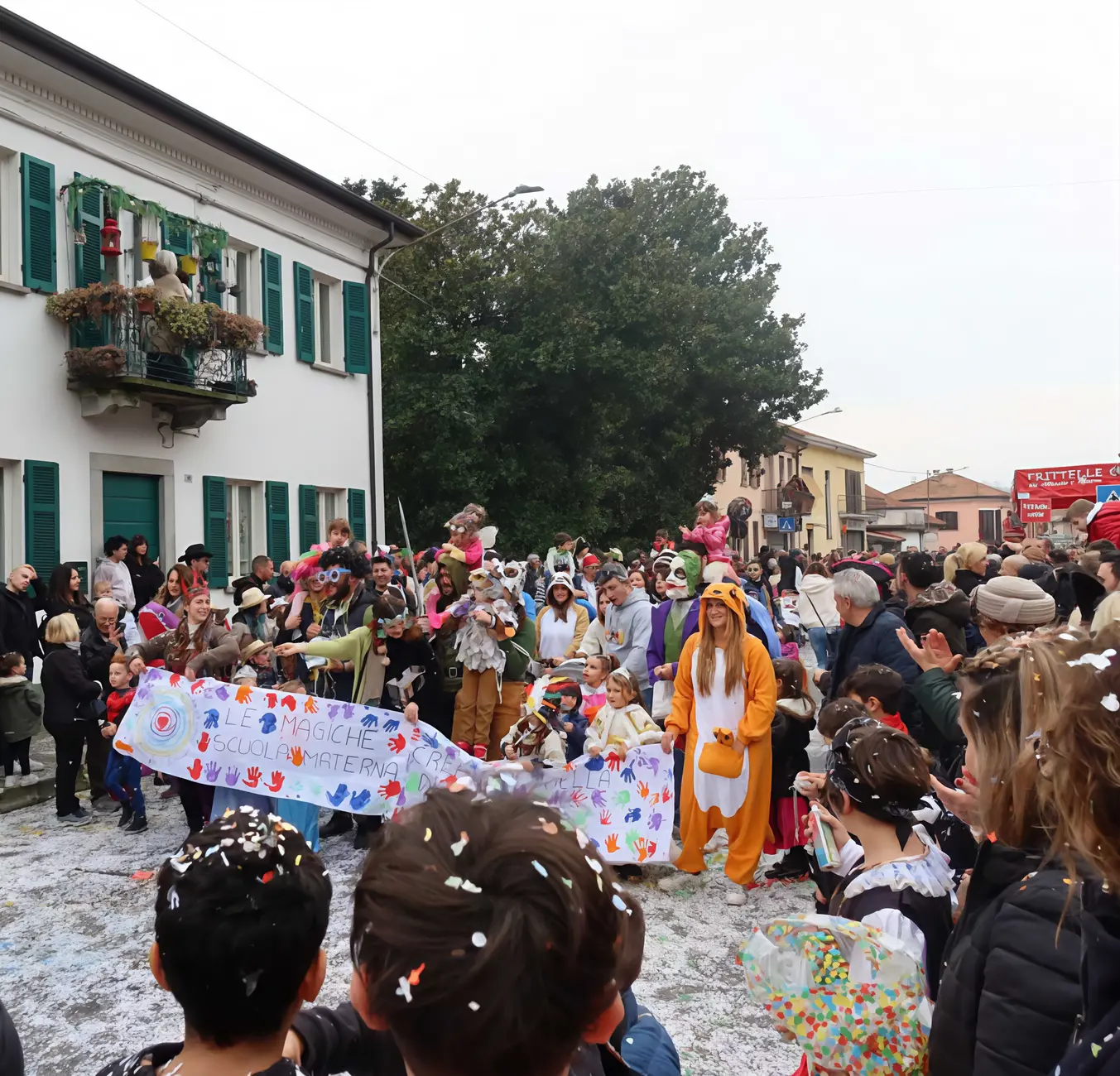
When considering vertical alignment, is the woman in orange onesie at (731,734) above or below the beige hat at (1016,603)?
below

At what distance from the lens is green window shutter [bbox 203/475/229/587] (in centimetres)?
1522

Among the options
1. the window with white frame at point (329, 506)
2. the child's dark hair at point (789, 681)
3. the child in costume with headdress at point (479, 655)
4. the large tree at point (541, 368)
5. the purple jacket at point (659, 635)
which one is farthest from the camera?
the large tree at point (541, 368)

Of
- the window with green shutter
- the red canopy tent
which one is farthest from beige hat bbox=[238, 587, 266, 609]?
the red canopy tent

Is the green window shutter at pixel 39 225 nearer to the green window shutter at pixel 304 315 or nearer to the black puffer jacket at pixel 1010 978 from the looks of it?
the green window shutter at pixel 304 315

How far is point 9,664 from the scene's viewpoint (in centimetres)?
813

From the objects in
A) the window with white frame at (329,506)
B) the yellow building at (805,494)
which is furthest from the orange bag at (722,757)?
the yellow building at (805,494)

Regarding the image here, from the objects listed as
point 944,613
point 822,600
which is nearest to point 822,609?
point 822,600

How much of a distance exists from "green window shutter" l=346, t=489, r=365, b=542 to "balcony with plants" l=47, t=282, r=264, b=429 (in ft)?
13.7

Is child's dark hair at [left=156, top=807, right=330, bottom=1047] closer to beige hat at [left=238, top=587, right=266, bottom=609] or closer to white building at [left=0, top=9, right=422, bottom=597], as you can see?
beige hat at [left=238, top=587, right=266, bottom=609]

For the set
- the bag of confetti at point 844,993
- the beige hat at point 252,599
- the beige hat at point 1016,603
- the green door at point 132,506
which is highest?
the green door at point 132,506

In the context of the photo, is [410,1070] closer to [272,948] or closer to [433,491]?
[272,948]

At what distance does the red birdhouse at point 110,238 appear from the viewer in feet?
43.5

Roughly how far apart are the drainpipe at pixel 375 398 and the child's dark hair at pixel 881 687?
15295 millimetres

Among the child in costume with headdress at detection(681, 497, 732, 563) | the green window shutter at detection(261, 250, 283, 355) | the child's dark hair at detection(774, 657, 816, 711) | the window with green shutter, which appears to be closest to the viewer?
the child's dark hair at detection(774, 657, 816, 711)
